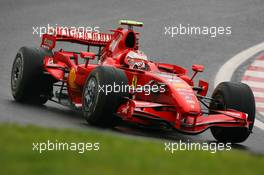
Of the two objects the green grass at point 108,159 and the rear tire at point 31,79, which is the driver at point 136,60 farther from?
the green grass at point 108,159

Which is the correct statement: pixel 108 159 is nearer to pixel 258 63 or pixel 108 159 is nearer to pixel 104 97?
pixel 104 97

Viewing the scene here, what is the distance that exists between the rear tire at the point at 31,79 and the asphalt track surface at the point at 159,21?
5.79 feet

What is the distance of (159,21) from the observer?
22234 millimetres

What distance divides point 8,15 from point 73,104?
854cm

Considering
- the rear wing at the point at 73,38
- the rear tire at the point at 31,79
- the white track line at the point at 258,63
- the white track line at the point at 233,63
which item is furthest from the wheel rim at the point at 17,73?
the white track line at the point at 258,63

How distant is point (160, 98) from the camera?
13.3m

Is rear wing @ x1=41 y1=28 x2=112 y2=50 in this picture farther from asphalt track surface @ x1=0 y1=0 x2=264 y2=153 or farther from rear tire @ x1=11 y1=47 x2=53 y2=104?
asphalt track surface @ x1=0 y1=0 x2=264 y2=153

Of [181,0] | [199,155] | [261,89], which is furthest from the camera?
[181,0]

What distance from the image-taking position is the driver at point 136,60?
14320 millimetres

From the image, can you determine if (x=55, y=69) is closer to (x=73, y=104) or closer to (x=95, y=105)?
(x=73, y=104)

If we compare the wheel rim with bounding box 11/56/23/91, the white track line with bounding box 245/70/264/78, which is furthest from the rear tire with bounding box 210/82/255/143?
the white track line with bounding box 245/70/264/78

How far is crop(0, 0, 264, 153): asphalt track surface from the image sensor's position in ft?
65.4

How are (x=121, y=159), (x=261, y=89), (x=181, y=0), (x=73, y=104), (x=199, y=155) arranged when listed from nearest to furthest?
(x=121, y=159) < (x=199, y=155) < (x=73, y=104) < (x=261, y=89) < (x=181, y=0)

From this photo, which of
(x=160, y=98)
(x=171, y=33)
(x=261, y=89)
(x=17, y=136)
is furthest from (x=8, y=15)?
(x=17, y=136)
